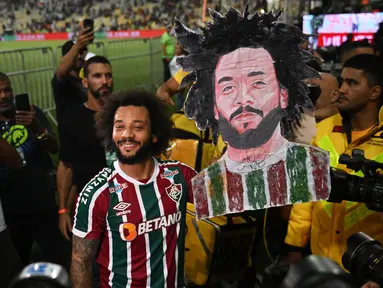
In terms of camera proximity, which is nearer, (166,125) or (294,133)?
(294,133)

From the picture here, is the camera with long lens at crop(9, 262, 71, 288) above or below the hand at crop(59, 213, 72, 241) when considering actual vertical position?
above

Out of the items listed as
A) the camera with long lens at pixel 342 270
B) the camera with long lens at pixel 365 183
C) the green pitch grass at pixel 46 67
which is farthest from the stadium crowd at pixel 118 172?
the green pitch grass at pixel 46 67

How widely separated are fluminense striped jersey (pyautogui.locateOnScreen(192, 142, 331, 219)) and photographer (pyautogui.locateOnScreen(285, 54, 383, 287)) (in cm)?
42

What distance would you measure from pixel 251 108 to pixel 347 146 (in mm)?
658

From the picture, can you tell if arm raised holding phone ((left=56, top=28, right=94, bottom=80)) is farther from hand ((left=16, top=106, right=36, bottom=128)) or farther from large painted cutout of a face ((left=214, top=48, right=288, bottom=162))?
large painted cutout of a face ((left=214, top=48, right=288, bottom=162))

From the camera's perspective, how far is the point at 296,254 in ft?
8.09

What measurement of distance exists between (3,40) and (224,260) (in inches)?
1269

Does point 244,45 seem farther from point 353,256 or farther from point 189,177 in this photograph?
point 353,256

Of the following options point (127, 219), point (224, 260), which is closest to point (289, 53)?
point (127, 219)

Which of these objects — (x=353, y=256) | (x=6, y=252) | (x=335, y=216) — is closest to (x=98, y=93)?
(x=6, y=252)

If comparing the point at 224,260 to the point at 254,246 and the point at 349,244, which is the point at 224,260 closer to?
the point at 254,246

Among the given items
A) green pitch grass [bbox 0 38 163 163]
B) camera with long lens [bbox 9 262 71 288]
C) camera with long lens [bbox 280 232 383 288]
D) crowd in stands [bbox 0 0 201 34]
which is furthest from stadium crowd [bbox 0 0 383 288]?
crowd in stands [bbox 0 0 201 34]

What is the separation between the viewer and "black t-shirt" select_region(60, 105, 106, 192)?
2.99m

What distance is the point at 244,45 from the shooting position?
1.80m
